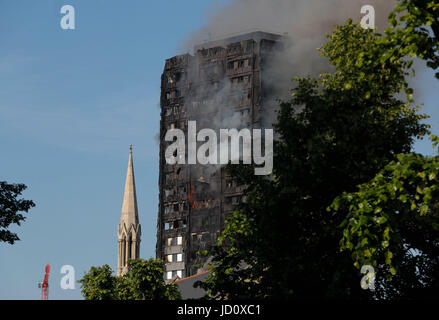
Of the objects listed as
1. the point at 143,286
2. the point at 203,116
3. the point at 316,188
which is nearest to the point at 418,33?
the point at 316,188

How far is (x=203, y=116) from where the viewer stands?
181 metres

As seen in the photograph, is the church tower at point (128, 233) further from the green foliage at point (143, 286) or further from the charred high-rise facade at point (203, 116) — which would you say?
the green foliage at point (143, 286)

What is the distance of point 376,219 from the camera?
20.5m

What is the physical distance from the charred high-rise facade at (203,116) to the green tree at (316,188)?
137 metres

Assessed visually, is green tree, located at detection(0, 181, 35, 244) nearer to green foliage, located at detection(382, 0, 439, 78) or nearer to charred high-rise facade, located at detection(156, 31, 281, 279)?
green foliage, located at detection(382, 0, 439, 78)

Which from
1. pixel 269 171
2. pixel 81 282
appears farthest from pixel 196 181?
pixel 269 171

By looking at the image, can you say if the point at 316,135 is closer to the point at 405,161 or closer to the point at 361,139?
the point at 361,139

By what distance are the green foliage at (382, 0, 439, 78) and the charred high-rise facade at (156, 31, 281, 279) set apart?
152 meters

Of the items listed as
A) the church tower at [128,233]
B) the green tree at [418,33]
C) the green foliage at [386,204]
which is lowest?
the green foliage at [386,204]

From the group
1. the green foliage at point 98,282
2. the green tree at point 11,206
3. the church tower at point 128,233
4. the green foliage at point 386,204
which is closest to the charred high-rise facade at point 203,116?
the church tower at point 128,233

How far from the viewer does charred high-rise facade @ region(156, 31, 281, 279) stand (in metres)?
176

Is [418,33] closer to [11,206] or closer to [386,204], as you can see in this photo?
[386,204]

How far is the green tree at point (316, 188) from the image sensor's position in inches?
1241
